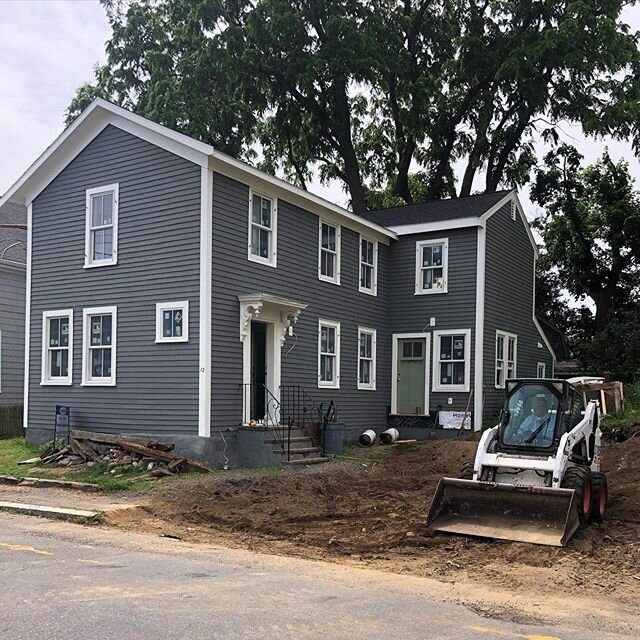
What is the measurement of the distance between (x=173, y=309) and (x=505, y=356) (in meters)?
A: 11.4

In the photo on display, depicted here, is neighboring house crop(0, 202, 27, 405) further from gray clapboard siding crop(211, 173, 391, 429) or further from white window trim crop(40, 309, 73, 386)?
gray clapboard siding crop(211, 173, 391, 429)

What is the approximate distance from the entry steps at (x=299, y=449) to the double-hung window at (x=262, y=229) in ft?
12.9

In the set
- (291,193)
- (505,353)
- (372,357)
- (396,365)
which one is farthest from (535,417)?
(505,353)

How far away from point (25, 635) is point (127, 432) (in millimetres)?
11040

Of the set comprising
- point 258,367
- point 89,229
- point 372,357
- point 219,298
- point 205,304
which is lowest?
point 258,367

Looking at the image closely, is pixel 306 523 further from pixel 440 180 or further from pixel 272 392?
Result: pixel 440 180

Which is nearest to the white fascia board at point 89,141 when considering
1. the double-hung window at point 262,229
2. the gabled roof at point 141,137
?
the gabled roof at point 141,137

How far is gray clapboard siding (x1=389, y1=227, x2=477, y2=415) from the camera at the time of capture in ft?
71.6

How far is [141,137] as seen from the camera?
16734 millimetres

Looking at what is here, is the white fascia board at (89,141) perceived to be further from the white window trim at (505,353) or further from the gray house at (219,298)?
the white window trim at (505,353)

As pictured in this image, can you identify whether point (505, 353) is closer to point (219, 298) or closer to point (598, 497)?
point (219, 298)

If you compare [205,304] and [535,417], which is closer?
[535,417]

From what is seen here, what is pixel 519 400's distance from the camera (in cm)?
1163

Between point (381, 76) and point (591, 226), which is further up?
point (381, 76)
